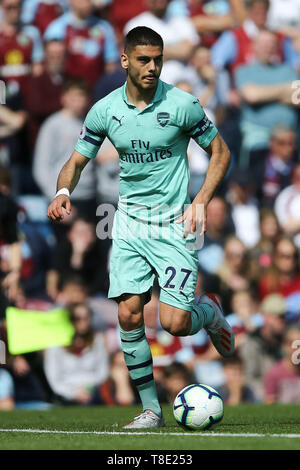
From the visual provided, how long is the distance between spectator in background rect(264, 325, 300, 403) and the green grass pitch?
4.32ft

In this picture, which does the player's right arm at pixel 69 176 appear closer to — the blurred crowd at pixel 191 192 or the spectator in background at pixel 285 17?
the blurred crowd at pixel 191 192

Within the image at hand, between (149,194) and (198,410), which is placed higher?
(149,194)

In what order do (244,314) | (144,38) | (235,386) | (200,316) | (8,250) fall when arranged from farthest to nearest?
(244,314) < (235,386) < (8,250) < (200,316) < (144,38)

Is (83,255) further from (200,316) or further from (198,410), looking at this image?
(198,410)

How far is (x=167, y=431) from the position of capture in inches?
258

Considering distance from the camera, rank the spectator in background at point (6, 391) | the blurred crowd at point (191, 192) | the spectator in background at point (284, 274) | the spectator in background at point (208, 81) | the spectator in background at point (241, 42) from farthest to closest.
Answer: the spectator in background at point (241, 42) < the spectator in background at point (208, 81) < the spectator in background at point (284, 274) < the blurred crowd at point (191, 192) < the spectator in background at point (6, 391)

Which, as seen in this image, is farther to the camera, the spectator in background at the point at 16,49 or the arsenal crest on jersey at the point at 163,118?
the spectator in background at the point at 16,49

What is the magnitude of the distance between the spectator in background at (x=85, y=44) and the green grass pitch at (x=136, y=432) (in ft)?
17.2

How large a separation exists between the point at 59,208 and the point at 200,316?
1.38 metres

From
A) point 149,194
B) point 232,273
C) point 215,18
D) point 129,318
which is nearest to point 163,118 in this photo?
point 149,194

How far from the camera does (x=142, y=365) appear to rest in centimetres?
702

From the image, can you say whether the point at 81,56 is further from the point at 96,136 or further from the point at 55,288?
the point at 96,136

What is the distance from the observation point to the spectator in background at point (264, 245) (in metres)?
11.8

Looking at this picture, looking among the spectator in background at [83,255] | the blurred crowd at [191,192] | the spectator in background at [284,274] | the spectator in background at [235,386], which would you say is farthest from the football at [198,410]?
the spectator in background at [284,274]
